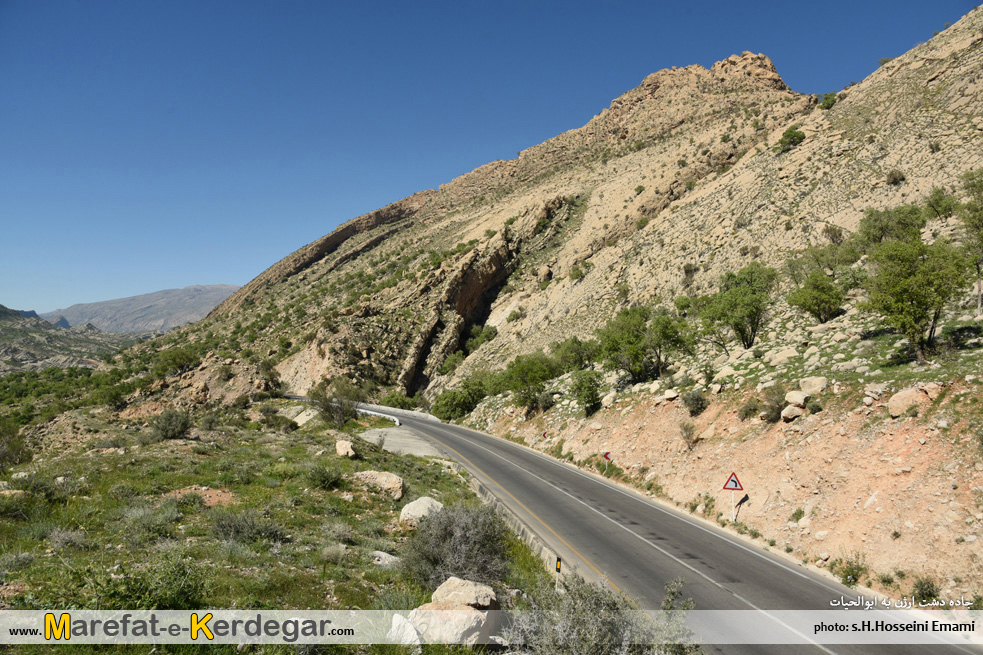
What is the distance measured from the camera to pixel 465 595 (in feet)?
20.5

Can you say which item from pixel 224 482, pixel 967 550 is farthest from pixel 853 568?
pixel 224 482

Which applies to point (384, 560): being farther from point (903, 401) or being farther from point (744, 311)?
point (744, 311)

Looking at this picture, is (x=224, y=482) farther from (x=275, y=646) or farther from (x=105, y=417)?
(x=105, y=417)

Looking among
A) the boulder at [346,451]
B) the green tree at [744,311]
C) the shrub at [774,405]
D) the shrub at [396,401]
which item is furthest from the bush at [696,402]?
the shrub at [396,401]

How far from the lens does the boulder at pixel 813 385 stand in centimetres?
1572

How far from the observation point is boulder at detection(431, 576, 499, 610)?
6.14 m

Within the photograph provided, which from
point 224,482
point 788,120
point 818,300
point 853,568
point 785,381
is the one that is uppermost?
point 788,120

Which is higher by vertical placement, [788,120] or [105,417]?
[788,120]

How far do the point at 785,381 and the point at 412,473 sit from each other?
16.3 metres

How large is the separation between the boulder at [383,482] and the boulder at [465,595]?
281 inches

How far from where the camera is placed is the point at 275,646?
16.4ft

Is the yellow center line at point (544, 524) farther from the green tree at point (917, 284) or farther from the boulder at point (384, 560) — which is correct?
the green tree at point (917, 284)

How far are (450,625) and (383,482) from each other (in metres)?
8.46

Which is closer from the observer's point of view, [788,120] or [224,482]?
[224,482]
